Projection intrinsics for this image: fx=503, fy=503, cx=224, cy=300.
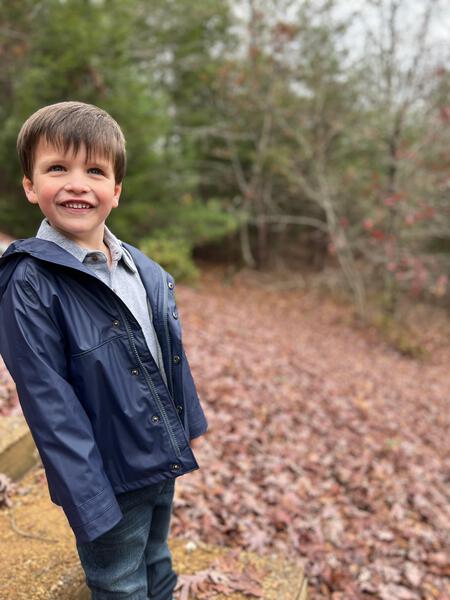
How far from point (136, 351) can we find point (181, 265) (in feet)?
33.8

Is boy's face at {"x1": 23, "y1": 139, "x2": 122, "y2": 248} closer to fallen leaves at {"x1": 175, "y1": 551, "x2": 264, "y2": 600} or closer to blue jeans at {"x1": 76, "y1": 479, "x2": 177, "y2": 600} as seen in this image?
blue jeans at {"x1": 76, "y1": 479, "x2": 177, "y2": 600}

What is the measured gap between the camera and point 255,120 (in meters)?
15.1

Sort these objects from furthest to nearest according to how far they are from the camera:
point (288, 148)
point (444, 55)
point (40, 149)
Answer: point (288, 148) → point (444, 55) → point (40, 149)

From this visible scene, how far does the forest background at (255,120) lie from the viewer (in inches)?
376

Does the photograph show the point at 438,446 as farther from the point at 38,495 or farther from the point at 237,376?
the point at 38,495

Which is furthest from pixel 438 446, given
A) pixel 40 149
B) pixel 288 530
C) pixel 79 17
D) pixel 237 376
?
pixel 79 17

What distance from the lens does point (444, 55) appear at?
9.88 metres

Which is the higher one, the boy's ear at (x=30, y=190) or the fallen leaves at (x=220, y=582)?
the boy's ear at (x=30, y=190)

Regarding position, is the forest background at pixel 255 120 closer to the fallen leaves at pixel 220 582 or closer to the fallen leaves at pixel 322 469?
the fallen leaves at pixel 322 469

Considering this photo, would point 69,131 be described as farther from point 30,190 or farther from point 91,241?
point 91,241

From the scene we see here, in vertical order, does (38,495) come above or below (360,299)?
above

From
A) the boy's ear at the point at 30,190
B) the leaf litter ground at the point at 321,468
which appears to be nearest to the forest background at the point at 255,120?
the leaf litter ground at the point at 321,468

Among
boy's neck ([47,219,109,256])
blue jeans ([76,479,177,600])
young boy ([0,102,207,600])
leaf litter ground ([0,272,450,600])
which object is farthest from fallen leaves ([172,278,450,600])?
boy's neck ([47,219,109,256])

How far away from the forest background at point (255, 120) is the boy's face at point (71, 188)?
8635 mm
